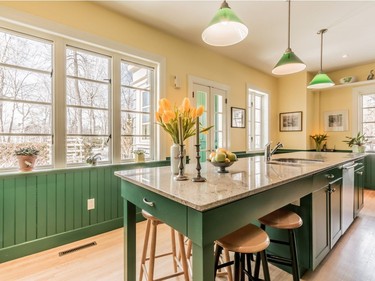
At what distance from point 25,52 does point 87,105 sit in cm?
80

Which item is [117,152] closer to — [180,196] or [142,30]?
[142,30]

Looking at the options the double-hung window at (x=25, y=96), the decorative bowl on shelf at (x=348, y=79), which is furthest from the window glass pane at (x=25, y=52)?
the decorative bowl on shelf at (x=348, y=79)

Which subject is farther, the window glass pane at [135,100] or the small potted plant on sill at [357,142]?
the small potted plant on sill at [357,142]

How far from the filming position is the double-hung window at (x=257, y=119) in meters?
5.05

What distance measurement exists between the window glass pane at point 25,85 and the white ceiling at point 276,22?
1.22 m

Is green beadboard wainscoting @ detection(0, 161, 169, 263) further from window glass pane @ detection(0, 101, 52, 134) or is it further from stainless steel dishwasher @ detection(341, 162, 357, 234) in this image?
stainless steel dishwasher @ detection(341, 162, 357, 234)

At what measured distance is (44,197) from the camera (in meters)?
2.20

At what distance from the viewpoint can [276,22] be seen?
3.02 meters

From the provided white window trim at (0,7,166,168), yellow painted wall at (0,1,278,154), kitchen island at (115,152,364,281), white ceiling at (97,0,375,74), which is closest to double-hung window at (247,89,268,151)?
yellow painted wall at (0,1,278,154)

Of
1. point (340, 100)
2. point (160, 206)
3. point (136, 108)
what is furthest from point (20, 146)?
→ point (340, 100)

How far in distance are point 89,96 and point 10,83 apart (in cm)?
77

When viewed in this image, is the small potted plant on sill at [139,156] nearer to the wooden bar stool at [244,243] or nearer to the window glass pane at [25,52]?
the window glass pane at [25,52]

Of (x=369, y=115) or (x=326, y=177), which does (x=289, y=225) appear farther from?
(x=369, y=115)

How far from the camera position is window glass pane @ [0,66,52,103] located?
212 cm
